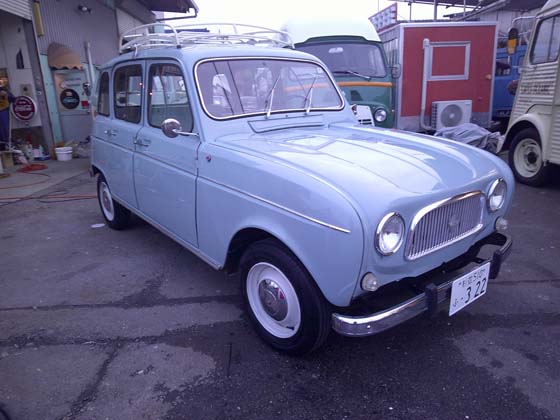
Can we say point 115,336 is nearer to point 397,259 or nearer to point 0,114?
point 397,259

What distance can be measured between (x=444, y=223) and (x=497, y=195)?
1.97 feet

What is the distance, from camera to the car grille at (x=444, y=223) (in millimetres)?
2326

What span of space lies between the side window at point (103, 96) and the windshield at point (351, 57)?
402 centimetres

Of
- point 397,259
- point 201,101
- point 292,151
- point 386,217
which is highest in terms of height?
point 201,101

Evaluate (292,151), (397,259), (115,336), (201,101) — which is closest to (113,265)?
(115,336)

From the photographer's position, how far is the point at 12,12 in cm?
894

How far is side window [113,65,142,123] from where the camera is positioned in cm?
408

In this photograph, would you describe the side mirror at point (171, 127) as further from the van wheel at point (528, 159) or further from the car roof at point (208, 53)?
the van wheel at point (528, 159)

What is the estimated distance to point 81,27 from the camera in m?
12.3

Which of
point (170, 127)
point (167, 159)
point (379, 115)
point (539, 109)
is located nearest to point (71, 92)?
point (379, 115)

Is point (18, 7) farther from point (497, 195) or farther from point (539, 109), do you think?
point (497, 195)

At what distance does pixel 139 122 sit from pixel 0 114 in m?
7.11

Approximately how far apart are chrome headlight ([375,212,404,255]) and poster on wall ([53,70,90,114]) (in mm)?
11017

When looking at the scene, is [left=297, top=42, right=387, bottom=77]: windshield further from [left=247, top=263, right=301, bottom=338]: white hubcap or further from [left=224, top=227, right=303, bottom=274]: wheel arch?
[left=247, top=263, right=301, bottom=338]: white hubcap
